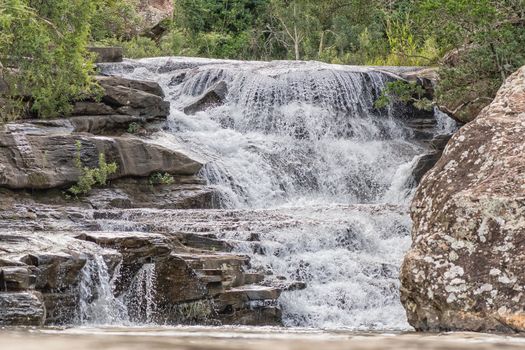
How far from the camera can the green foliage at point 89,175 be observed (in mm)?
14844

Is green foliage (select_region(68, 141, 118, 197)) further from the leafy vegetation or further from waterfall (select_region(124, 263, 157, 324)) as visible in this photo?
waterfall (select_region(124, 263, 157, 324))

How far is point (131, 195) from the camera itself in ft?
50.9

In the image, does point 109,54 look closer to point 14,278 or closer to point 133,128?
point 133,128

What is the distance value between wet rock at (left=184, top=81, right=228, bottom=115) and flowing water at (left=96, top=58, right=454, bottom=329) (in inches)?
3.3

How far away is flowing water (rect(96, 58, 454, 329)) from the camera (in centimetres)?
1104

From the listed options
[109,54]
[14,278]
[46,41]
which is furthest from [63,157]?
[109,54]

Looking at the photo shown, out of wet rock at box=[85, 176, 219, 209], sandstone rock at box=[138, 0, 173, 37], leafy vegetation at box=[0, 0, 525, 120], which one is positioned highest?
sandstone rock at box=[138, 0, 173, 37]

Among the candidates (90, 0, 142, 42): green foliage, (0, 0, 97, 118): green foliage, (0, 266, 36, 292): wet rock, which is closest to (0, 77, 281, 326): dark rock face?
(0, 266, 36, 292): wet rock

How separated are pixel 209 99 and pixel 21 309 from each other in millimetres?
12657

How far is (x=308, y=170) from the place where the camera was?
60.0 feet

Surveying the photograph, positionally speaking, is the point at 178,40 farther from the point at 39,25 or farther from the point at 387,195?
the point at 39,25

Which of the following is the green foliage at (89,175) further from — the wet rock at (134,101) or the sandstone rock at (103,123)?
the wet rock at (134,101)

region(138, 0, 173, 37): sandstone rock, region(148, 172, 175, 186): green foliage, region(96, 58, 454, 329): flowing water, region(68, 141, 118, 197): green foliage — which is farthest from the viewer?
Answer: region(138, 0, 173, 37): sandstone rock

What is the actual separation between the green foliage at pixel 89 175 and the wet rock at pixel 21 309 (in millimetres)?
6709
